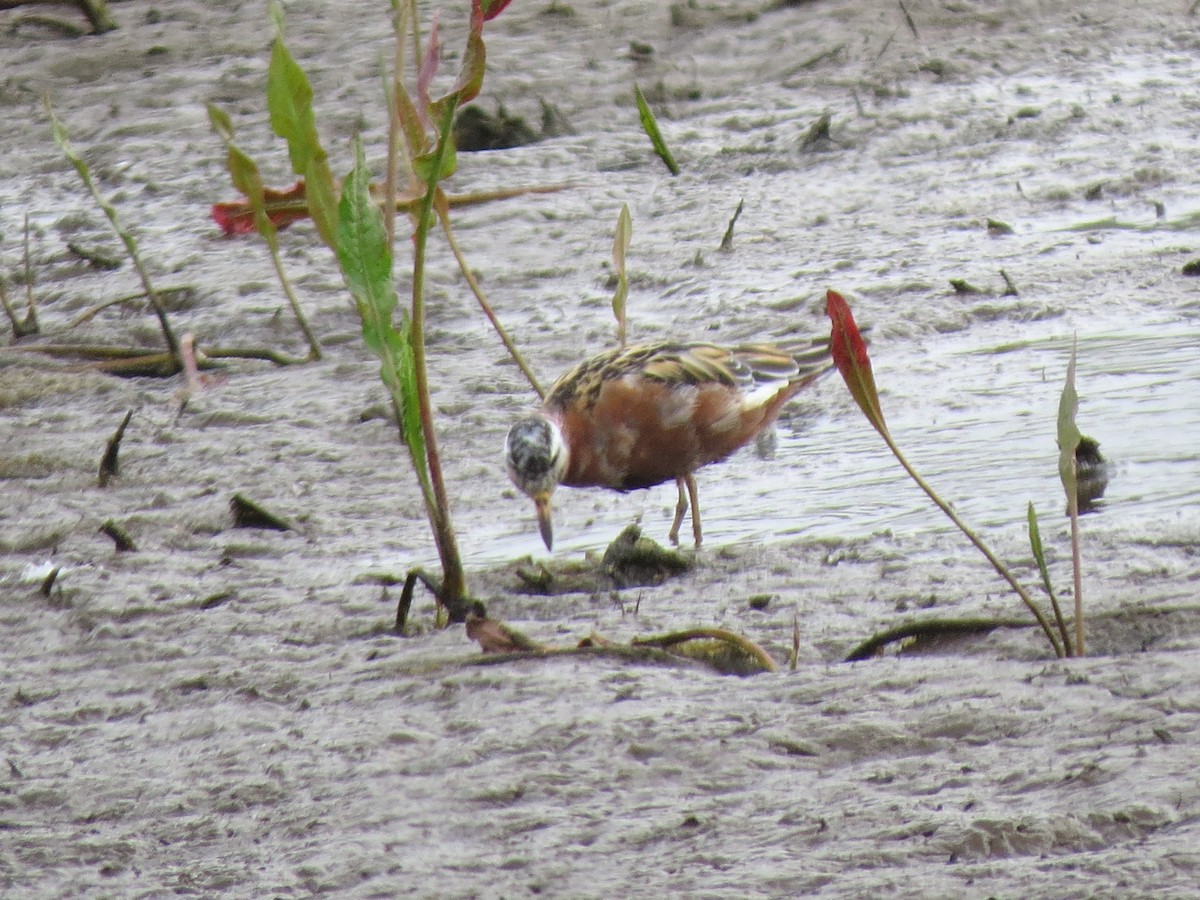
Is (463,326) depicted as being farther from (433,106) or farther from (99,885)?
(99,885)

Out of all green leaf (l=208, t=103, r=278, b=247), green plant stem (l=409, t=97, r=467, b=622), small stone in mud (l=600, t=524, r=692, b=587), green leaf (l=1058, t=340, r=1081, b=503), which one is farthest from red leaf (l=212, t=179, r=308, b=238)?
green leaf (l=1058, t=340, r=1081, b=503)

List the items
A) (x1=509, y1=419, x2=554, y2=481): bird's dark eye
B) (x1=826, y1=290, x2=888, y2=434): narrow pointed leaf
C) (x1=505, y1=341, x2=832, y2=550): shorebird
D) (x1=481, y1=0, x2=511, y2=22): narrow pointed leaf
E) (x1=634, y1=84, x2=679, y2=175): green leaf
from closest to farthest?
(x1=826, y1=290, x2=888, y2=434): narrow pointed leaf
(x1=481, y1=0, x2=511, y2=22): narrow pointed leaf
(x1=509, y1=419, x2=554, y2=481): bird's dark eye
(x1=505, y1=341, x2=832, y2=550): shorebird
(x1=634, y1=84, x2=679, y2=175): green leaf

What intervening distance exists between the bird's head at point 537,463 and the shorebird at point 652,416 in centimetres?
1

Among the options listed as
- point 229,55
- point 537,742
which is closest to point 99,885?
point 537,742

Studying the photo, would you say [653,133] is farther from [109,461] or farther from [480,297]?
[109,461]

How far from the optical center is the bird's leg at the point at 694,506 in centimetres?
536

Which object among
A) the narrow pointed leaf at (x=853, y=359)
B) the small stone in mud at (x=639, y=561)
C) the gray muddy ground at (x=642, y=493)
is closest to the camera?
the gray muddy ground at (x=642, y=493)

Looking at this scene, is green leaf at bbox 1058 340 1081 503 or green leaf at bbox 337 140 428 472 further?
green leaf at bbox 337 140 428 472

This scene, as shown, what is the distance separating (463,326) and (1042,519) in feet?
11.0

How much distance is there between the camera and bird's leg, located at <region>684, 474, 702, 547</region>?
5.36 m

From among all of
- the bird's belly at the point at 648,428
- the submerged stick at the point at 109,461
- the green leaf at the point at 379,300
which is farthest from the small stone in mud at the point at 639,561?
the submerged stick at the point at 109,461

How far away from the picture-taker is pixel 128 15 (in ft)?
40.4

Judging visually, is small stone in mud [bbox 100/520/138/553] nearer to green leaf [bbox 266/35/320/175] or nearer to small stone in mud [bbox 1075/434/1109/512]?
green leaf [bbox 266/35/320/175]

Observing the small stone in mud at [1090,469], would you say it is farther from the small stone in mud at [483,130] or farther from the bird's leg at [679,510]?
the small stone in mud at [483,130]
